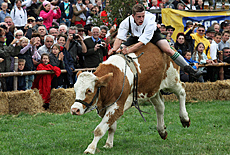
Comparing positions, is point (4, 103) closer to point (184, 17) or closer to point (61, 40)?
point (61, 40)

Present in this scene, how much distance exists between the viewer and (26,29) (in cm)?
1306

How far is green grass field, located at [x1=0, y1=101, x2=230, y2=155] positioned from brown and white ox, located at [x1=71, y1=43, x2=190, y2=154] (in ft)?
1.51

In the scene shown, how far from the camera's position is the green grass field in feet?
22.1

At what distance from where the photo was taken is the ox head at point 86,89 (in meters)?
5.97

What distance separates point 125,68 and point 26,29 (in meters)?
7.23

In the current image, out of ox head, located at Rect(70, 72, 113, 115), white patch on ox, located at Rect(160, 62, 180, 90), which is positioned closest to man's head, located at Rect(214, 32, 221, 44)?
white patch on ox, located at Rect(160, 62, 180, 90)

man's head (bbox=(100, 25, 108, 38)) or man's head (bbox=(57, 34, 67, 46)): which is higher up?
man's head (bbox=(100, 25, 108, 38))

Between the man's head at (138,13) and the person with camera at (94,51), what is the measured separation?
→ 4.87 metres

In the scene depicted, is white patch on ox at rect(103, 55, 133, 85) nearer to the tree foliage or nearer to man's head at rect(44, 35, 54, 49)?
man's head at rect(44, 35, 54, 49)

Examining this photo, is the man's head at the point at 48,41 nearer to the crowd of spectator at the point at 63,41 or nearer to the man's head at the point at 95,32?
the crowd of spectator at the point at 63,41

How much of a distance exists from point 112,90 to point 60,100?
4305mm

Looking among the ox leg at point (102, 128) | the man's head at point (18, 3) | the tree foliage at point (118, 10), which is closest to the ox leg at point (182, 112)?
the ox leg at point (102, 128)

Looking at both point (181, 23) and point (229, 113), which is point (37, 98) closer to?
point (229, 113)

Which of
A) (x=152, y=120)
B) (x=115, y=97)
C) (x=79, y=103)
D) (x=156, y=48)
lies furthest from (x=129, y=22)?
(x=152, y=120)
